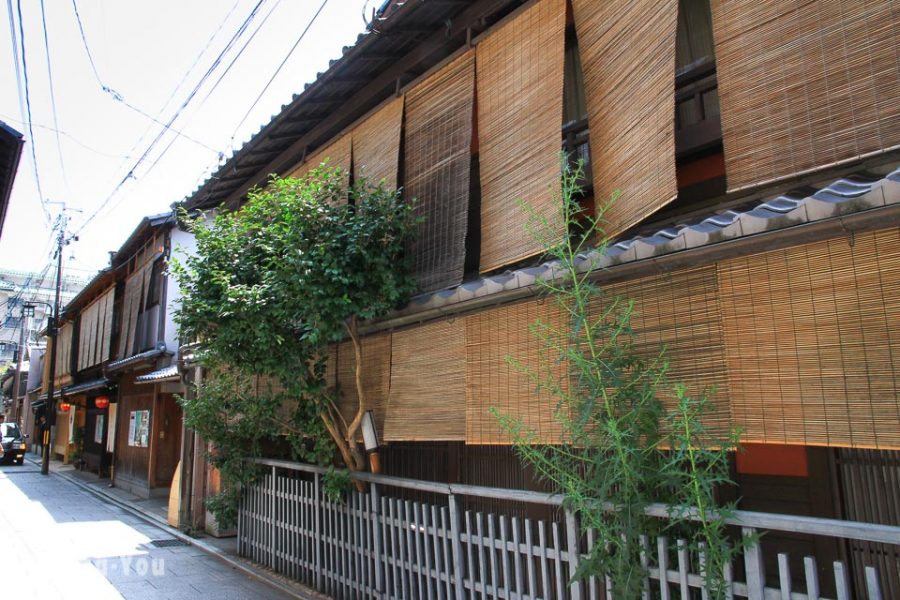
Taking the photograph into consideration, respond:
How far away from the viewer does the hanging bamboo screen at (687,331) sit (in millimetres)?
3725

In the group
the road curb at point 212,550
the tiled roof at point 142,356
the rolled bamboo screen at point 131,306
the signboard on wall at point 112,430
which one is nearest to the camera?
the road curb at point 212,550

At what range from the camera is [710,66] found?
533 cm

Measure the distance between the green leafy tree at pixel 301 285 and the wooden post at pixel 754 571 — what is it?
3.90m

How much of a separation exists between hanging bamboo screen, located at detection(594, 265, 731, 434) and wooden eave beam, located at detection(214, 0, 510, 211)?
3.79 m

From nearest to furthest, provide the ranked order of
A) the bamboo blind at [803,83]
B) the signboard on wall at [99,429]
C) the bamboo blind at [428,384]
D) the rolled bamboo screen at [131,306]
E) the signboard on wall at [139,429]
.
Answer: the bamboo blind at [803,83] → the bamboo blind at [428,384] → the signboard on wall at [139,429] → the rolled bamboo screen at [131,306] → the signboard on wall at [99,429]

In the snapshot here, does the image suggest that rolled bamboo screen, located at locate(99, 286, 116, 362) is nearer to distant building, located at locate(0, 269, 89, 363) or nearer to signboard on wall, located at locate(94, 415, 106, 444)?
signboard on wall, located at locate(94, 415, 106, 444)

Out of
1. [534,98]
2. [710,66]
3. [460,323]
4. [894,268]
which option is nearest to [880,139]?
[894,268]

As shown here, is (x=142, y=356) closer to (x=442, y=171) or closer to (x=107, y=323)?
(x=107, y=323)

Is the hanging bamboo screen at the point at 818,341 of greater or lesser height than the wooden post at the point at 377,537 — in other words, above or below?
above

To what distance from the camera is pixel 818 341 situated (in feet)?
10.9

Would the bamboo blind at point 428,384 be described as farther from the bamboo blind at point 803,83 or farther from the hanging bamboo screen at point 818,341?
the bamboo blind at point 803,83

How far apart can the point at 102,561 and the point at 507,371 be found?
7.96m

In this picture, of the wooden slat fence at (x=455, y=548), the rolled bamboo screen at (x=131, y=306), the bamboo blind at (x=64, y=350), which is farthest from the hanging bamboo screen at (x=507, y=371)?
the bamboo blind at (x=64, y=350)

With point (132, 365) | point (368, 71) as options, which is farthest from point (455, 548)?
point (132, 365)
